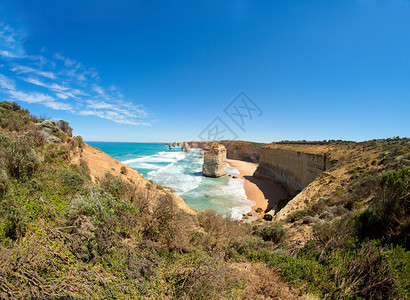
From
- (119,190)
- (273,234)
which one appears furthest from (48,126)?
(273,234)

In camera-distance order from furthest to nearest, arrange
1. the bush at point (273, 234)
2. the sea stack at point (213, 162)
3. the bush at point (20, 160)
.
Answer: the sea stack at point (213, 162)
the bush at point (273, 234)
the bush at point (20, 160)

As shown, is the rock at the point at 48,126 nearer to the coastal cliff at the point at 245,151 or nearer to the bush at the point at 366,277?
the bush at the point at 366,277

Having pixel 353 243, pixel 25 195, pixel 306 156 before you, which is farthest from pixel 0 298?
pixel 306 156

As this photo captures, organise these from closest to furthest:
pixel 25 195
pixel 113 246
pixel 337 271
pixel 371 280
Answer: pixel 371 280 < pixel 337 271 < pixel 113 246 < pixel 25 195

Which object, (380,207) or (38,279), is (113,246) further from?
(380,207)

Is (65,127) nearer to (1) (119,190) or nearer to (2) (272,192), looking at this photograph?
(1) (119,190)

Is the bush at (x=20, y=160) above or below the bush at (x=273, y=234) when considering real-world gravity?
above

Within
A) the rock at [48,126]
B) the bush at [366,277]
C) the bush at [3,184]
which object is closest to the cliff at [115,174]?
the rock at [48,126]
